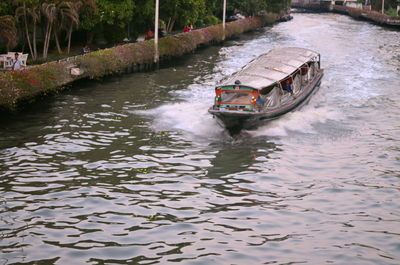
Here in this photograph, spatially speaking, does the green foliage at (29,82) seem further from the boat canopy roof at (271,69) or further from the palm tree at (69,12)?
the boat canopy roof at (271,69)

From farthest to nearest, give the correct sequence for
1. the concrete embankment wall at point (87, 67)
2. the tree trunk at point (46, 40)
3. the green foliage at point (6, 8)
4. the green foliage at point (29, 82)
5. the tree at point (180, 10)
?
the tree at point (180, 10) < the tree trunk at point (46, 40) < the green foliage at point (6, 8) < the concrete embankment wall at point (87, 67) < the green foliage at point (29, 82)

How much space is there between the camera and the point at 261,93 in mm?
27281

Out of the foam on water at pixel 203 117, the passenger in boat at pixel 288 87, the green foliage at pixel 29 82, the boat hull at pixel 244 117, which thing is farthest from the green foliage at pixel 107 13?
the boat hull at pixel 244 117

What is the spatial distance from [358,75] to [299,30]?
44294mm

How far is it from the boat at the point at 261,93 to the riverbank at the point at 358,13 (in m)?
65.0

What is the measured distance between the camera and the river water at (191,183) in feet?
50.5

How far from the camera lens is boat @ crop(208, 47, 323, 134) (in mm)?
25547

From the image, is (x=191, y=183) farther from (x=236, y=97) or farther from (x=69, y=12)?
(x=69, y=12)

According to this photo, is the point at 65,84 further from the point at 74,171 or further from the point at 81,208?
the point at 81,208

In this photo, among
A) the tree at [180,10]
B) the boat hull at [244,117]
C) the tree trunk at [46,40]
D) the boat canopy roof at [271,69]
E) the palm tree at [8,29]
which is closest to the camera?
the boat hull at [244,117]

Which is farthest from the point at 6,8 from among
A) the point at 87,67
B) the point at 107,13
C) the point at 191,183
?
the point at 191,183

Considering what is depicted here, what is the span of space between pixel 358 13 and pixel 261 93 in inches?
3859

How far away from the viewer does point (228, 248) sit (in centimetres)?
1534

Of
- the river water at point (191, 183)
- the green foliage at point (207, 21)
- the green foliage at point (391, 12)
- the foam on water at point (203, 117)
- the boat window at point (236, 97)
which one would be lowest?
the river water at point (191, 183)
